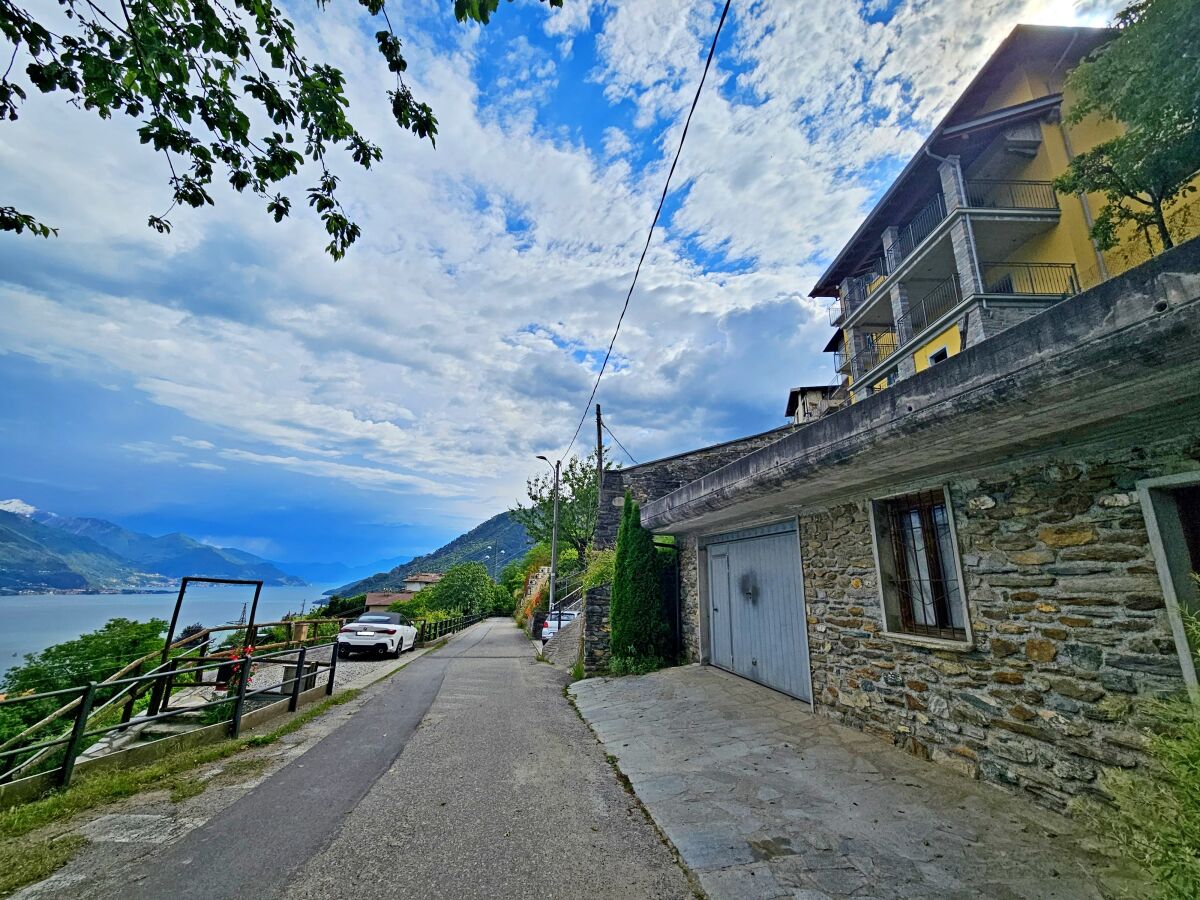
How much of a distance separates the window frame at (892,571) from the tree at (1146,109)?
31.0ft

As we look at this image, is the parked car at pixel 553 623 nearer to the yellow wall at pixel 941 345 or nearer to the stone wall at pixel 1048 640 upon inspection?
the stone wall at pixel 1048 640

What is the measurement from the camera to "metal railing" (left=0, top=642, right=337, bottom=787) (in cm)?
404

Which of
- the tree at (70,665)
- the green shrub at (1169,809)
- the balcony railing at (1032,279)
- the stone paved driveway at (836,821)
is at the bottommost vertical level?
the tree at (70,665)

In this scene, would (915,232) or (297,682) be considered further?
(915,232)

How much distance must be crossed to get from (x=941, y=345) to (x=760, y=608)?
13925 millimetres

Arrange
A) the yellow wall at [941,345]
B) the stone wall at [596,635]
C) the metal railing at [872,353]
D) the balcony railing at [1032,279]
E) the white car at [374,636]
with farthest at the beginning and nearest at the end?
the metal railing at [872,353], the yellow wall at [941,345], the balcony railing at [1032,279], the white car at [374,636], the stone wall at [596,635]

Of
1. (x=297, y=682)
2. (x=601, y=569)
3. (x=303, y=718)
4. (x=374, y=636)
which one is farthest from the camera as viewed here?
(x=374, y=636)

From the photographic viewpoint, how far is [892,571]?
4.77 metres

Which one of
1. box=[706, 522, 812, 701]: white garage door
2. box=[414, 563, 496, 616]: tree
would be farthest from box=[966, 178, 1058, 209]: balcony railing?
box=[414, 563, 496, 616]: tree

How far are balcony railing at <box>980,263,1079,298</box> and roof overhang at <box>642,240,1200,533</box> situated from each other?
47.9 feet

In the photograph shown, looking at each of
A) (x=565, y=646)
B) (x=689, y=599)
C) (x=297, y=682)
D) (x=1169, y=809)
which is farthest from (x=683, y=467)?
(x=1169, y=809)

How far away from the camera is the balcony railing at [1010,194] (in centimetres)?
1441

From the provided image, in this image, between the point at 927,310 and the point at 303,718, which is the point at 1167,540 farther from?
the point at 927,310

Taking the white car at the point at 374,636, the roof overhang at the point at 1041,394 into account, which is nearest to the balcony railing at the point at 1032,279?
the roof overhang at the point at 1041,394
